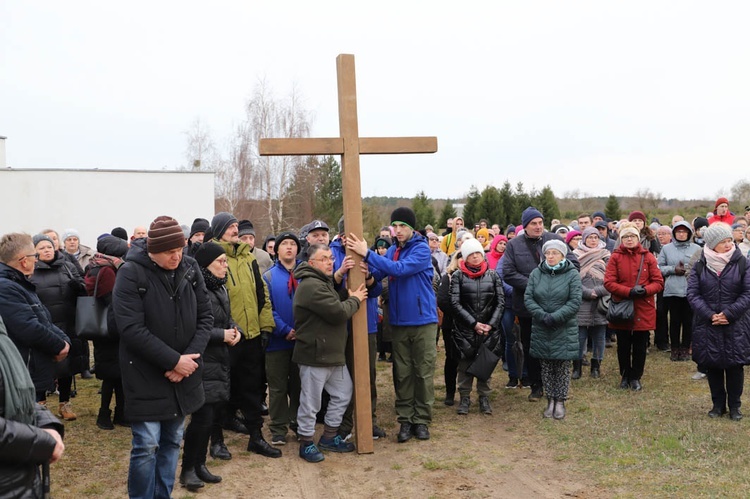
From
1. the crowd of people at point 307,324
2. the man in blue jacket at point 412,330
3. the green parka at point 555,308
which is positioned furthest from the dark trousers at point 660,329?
the man in blue jacket at point 412,330

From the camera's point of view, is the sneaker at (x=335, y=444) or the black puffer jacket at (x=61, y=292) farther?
the black puffer jacket at (x=61, y=292)

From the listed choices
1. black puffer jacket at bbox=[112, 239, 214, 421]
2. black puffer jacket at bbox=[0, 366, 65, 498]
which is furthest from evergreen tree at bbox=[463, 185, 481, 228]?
black puffer jacket at bbox=[0, 366, 65, 498]

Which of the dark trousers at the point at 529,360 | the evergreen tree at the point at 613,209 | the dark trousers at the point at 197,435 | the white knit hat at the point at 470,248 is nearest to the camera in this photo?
the dark trousers at the point at 197,435

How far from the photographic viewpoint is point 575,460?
5727mm

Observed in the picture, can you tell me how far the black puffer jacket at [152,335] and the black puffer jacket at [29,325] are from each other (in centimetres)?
149

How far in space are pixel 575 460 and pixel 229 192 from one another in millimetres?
29612

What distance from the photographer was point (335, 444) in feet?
20.1

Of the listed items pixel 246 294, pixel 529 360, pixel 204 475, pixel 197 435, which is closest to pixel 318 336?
pixel 246 294

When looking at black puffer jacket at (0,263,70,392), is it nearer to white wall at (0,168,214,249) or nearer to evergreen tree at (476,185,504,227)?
white wall at (0,168,214,249)

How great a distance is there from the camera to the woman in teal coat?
703 cm

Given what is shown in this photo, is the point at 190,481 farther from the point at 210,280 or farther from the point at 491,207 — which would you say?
the point at 491,207

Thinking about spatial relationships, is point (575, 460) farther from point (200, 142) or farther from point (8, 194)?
point (200, 142)

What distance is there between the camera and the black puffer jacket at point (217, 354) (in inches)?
201

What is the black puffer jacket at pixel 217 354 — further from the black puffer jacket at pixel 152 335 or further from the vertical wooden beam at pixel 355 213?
the vertical wooden beam at pixel 355 213
